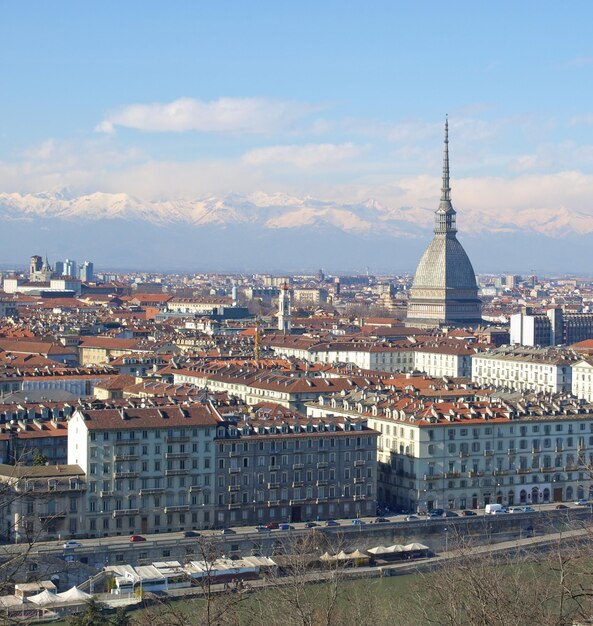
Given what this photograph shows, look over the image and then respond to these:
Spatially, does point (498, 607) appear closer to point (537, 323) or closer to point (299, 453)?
point (299, 453)

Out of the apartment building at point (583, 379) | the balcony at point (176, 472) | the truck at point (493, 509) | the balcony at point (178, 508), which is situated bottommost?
the truck at point (493, 509)

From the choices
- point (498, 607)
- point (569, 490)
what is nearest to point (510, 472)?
point (569, 490)

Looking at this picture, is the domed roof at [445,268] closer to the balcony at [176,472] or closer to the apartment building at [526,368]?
the apartment building at [526,368]

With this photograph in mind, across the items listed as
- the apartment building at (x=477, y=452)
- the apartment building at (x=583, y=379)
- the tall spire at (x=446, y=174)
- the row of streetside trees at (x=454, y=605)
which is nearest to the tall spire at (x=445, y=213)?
the tall spire at (x=446, y=174)

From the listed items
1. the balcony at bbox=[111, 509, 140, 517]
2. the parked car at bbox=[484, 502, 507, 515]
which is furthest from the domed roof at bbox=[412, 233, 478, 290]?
the balcony at bbox=[111, 509, 140, 517]

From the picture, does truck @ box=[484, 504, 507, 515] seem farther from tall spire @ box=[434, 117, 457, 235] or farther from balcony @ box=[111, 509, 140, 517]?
tall spire @ box=[434, 117, 457, 235]

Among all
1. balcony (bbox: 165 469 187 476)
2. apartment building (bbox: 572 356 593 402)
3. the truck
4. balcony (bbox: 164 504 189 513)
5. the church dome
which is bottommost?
the truck
